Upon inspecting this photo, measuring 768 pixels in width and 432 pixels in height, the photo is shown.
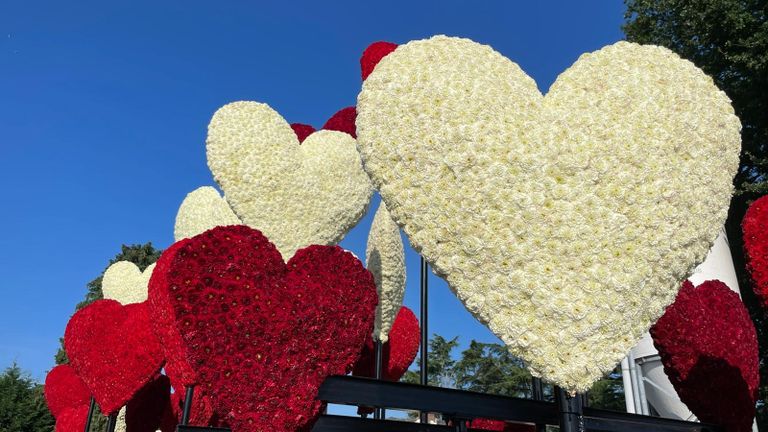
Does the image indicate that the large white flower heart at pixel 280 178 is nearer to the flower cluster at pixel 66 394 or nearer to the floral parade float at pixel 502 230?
the floral parade float at pixel 502 230

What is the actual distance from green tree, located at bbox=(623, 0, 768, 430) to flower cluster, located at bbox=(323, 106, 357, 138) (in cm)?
879

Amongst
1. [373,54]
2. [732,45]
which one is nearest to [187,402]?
[373,54]

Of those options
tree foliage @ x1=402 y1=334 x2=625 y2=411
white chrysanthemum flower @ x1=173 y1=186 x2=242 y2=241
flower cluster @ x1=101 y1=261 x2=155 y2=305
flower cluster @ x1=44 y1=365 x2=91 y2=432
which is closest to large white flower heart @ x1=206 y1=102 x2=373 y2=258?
white chrysanthemum flower @ x1=173 y1=186 x2=242 y2=241

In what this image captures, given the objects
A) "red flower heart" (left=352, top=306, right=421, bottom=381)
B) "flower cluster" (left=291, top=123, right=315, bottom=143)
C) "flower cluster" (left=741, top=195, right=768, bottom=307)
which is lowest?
"flower cluster" (left=741, top=195, right=768, bottom=307)

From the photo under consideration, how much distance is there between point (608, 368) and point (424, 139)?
1553 mm

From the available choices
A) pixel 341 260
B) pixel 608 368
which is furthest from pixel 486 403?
pixel 341 260

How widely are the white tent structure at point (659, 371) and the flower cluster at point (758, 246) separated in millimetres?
6827

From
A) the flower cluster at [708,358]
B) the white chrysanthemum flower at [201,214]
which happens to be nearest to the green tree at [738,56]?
the flower cluster at [708,358]

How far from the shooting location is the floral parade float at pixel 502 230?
3.00 metres

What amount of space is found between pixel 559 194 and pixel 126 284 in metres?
8.79

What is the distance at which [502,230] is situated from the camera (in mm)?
3004

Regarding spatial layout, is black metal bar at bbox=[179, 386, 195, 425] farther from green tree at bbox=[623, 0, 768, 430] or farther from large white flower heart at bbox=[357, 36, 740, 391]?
green tree at bbox=[623, 0, 768, 430]

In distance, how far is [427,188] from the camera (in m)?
3.09

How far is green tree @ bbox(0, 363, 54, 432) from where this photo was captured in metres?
18.7
